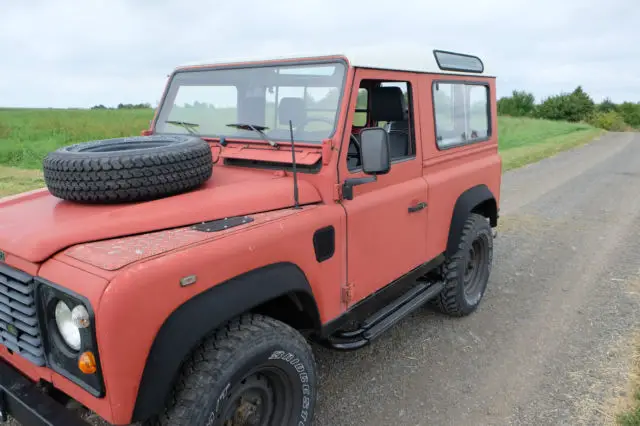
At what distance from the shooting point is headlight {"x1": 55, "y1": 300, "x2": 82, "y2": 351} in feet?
6.72

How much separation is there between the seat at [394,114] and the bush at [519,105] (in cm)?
5131

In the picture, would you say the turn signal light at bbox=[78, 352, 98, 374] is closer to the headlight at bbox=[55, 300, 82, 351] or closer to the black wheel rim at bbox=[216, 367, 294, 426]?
the headlight at bbox=[55, 300, 82, 351]

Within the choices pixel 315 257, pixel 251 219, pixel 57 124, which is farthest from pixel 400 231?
pixel 57 124

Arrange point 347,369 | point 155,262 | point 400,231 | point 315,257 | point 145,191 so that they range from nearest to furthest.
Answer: point 155,262, point 145,191, point 315,257, point 400,231, point 347,369

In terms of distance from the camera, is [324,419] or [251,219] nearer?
[251,219]

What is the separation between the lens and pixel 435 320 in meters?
4.59

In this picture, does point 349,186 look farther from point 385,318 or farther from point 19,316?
point 19,316

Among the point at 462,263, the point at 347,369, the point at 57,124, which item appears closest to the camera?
the point at 347,369

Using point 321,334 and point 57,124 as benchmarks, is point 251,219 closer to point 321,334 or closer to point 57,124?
point 321,334

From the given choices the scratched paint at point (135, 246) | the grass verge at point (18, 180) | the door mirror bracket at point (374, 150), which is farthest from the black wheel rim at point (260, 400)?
the grass verge at point (18, 180)

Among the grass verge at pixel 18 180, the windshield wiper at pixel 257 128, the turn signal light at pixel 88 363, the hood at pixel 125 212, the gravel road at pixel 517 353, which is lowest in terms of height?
the gravel road at pixel 517 353

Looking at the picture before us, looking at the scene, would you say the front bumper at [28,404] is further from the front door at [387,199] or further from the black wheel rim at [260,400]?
the front door at [387,199]

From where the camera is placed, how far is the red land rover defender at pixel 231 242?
203cm

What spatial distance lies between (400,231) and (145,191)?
1785 millimetres
